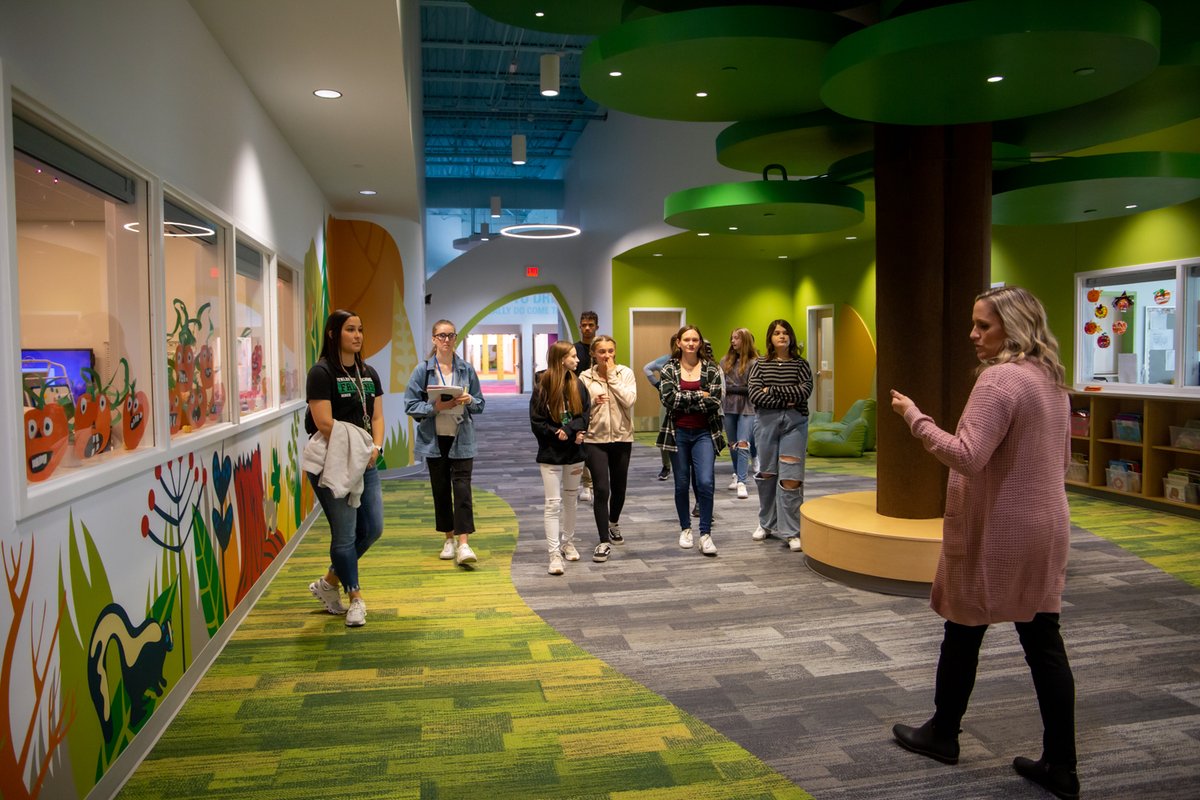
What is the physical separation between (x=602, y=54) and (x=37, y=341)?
113 inches

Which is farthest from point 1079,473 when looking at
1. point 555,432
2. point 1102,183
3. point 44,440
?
point 44,440

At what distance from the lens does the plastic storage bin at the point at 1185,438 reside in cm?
735

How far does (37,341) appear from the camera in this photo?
2520 mm

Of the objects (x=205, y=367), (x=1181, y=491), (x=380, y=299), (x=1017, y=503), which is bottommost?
(x=1181, y=491)

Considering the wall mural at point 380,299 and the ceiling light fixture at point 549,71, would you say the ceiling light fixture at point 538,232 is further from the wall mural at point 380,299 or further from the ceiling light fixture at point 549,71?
the wall mural at point 380,299

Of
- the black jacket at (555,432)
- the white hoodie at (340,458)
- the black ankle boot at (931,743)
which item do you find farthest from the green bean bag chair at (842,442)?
the black ankle boot at (931,743)

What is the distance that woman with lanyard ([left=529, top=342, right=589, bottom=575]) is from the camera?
17.8 ft

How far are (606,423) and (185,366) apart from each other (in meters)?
2.59

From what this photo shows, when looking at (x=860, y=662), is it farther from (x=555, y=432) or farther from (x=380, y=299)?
(x=380, y=299)

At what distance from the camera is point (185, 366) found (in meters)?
3.96

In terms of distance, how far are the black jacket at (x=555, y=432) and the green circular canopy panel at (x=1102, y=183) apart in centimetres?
324

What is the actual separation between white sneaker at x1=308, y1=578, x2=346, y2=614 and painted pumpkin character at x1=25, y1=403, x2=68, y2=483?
7.19 ft

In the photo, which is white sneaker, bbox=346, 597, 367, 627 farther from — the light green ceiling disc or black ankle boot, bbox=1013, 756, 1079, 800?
the light green ceiling disc

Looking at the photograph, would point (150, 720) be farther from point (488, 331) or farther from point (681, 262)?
point (488, 331)
